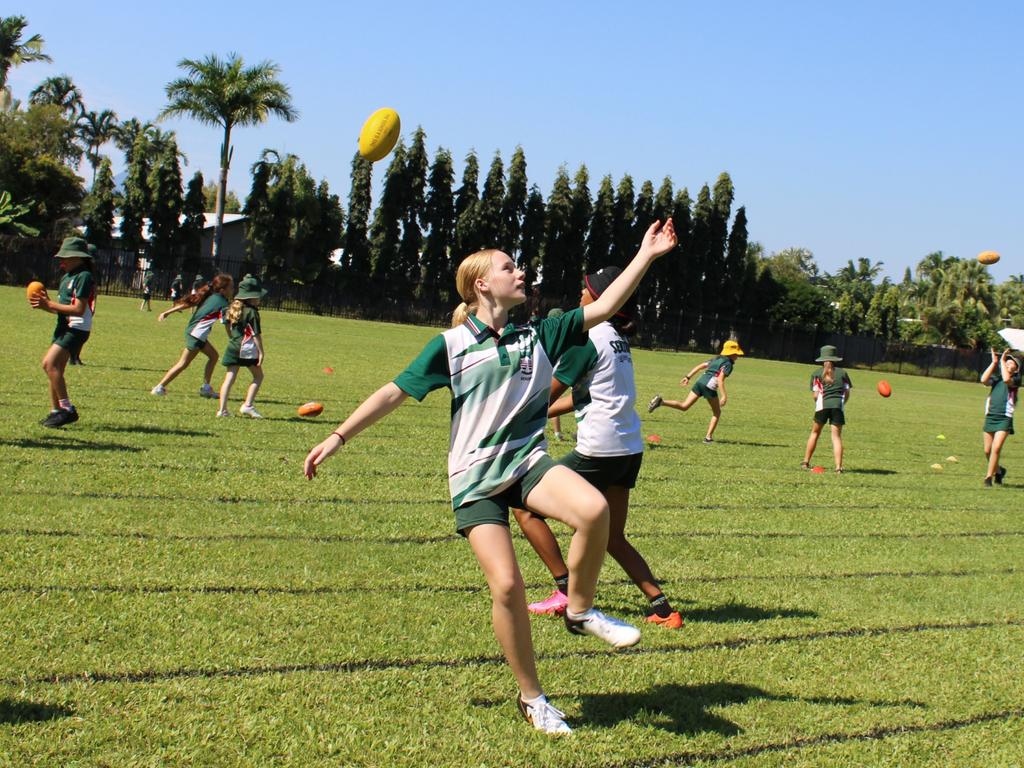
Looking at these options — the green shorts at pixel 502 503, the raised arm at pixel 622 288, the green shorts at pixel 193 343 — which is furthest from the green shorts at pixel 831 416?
the green shorts at pixel 502 503

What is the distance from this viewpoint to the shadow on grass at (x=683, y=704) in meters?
4.43

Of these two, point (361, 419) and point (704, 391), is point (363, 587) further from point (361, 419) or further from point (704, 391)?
point (704, 391)

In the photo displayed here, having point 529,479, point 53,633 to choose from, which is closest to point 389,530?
point 53,633

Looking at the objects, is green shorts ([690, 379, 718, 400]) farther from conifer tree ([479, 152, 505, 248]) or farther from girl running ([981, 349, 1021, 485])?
conifer tree ([479, 152, 505, 248])

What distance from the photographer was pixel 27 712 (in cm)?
402

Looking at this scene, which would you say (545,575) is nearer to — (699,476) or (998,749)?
(998,749)

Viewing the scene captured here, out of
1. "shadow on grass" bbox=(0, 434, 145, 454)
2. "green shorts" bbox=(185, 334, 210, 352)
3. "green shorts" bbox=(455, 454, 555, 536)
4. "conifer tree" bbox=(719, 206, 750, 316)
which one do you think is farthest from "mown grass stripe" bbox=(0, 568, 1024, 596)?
"conifer tree" bbox=(719, 206, 750, 316)

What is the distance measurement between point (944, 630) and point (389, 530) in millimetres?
3739

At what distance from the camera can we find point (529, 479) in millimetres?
4332

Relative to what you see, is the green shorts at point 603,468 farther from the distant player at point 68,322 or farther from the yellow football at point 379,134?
the yellow football at point 379,134

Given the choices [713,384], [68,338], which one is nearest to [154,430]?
[68,338]

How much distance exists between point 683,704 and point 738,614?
1652 millimetres

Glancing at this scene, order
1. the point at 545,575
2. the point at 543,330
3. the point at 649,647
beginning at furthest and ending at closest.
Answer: the point at 545,575 < the point at 649,647 < the point at 543,330

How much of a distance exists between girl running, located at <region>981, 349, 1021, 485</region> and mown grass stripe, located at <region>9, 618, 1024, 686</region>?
8113mm
